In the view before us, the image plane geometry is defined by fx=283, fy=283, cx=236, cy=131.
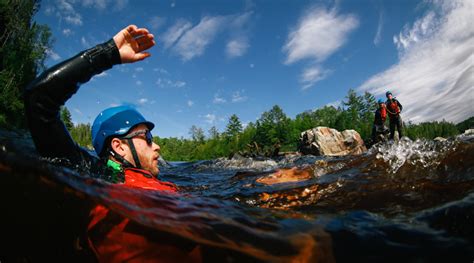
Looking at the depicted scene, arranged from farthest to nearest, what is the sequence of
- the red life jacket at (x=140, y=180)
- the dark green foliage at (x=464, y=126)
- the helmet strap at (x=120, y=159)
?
the dark green foliage at (x=464, y=126) → the helmet strap at (x=120, y=159) → the red life jacket at (x=140, y=180)

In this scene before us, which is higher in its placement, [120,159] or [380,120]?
[380,120]

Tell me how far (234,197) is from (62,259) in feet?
7.69

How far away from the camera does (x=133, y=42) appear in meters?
3.13

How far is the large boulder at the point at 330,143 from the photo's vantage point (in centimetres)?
2373

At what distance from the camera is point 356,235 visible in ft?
6.51

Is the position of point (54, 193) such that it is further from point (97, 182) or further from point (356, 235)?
point (356, 235)

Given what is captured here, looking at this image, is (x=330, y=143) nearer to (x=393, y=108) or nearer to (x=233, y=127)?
(x=393, y=108)

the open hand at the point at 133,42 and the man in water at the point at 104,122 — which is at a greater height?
the open hand at the point at 133,42

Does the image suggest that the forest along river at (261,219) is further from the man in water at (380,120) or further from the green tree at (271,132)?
→ the green tree at (271,132)

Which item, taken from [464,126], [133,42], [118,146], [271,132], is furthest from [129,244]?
[464,126]

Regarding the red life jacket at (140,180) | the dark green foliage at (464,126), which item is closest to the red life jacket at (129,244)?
the red life jacket at (140,180)

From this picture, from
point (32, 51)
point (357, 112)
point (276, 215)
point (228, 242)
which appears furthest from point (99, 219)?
point (357, 112)

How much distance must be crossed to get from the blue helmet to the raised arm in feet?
1.72

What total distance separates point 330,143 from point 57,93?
2367cm
